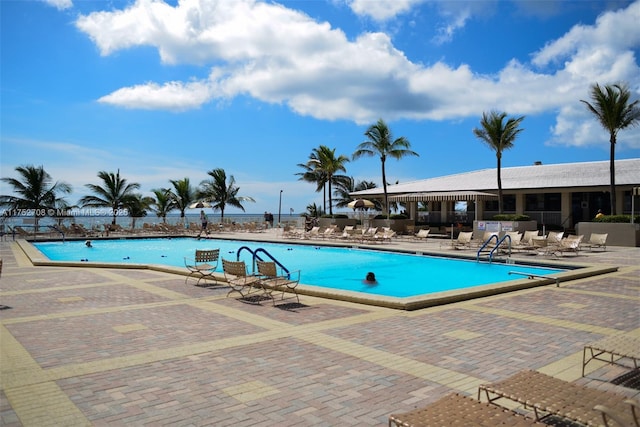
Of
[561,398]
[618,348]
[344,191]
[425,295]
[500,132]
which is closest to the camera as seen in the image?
[561,398]

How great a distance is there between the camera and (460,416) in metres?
3.22

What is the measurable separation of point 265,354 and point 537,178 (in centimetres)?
3009

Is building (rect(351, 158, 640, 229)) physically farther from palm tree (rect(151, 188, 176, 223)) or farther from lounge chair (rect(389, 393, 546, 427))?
lounge chair (rect(389, 393, 546, 427))

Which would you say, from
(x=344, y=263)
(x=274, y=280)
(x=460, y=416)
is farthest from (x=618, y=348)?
(x=344, y=263)

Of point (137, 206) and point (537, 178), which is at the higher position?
point (537, 178)

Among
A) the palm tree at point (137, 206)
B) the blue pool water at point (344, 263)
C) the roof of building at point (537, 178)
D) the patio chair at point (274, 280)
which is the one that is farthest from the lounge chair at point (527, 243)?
the palm tree at point (137, 206)

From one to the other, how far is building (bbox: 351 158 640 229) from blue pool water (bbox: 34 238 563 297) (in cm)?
977

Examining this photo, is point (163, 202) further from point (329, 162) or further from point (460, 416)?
point (460, 416)

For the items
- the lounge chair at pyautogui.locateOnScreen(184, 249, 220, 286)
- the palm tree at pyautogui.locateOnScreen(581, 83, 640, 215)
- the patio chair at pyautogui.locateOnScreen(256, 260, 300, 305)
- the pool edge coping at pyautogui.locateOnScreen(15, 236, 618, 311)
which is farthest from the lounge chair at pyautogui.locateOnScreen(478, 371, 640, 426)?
the palm tree at pyautogui.locateOnScreen(581, 83, 640, 215)

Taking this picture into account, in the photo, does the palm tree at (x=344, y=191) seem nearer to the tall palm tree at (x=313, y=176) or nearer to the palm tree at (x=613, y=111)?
the tall palm tree at (x=313, y=176)

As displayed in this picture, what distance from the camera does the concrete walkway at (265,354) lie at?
13.2 ft

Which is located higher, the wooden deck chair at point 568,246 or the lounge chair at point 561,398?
the wooden deck chair at point 568,246

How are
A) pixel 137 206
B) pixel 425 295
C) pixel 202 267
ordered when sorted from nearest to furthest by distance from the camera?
pixel 425 295 < pixel 202 267 < pixel 137 206

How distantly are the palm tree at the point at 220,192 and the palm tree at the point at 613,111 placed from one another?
88.9 ft
